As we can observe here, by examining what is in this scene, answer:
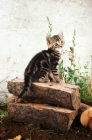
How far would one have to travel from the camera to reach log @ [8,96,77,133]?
2.21 meters

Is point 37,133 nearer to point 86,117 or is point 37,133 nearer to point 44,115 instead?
point 44,115

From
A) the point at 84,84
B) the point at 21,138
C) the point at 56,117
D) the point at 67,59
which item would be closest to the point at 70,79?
the point at 84,84

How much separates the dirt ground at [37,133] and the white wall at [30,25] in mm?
1211

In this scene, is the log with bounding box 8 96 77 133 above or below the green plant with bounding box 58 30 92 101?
below

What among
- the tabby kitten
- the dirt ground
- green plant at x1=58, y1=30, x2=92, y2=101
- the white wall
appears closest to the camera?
the dirt ground

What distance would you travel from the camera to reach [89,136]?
222cm

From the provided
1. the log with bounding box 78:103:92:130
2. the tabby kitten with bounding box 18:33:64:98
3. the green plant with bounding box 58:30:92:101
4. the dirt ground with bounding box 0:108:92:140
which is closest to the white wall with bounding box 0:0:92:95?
the green plant with bounding box 58:30:92:101

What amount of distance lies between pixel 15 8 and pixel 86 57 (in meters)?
1.33

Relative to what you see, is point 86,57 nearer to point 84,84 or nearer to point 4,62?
point 84,84

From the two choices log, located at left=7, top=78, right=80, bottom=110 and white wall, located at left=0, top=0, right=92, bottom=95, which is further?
white wall, located at left=0, top=0, right=92, bottom=95

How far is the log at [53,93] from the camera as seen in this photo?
7.22 ft

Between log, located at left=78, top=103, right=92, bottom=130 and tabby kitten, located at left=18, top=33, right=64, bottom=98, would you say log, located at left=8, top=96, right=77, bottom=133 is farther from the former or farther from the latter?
tabby kitten, located at left=18, top=33, right=64, bottom=98

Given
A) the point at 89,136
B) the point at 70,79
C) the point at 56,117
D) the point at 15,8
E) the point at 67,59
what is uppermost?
the point at 15,8

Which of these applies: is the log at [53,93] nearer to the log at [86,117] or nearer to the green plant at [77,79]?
the log at [86,117]
